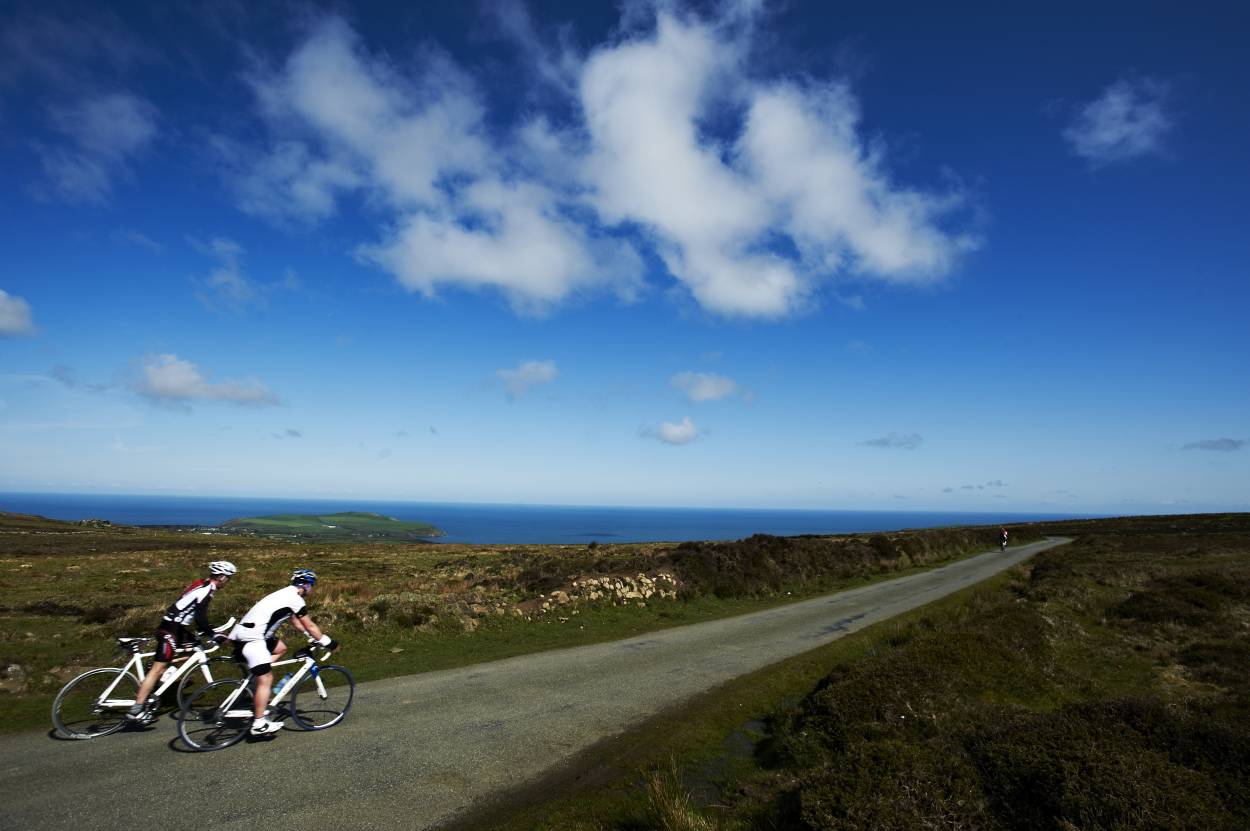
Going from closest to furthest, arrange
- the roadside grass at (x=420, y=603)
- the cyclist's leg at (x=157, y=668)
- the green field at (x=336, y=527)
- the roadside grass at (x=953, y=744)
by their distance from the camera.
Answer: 1. the roadside grass at (x=953, y=744)
2. the cyclist's leg at (x=157, y=668)
3. the roadside grass at (x=420, y=603)
4. the green field at (x=336, y=527)

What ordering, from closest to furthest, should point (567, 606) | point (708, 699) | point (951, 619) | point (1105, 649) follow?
point (708, 699)
point (1105, 649)
point (951, 619)
point (567, 606)

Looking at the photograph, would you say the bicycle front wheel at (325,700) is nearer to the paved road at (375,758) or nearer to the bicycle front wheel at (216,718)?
the paved road at (375,758)

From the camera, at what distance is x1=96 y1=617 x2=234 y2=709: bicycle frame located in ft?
31.8

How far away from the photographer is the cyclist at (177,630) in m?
9.70

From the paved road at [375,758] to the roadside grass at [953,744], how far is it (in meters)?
0.87

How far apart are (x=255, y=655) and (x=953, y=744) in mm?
10604

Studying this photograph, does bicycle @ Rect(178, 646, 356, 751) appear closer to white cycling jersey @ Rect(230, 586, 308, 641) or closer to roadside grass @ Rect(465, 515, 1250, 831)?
white cycling jersey @ Rect(230, 586, 308, 641)

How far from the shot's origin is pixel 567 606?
2297 cm

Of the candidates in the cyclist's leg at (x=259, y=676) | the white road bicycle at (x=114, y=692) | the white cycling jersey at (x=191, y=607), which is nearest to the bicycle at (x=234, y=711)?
the cyclist's leg at (x=259, y=676)

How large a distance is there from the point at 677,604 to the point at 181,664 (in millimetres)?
19532

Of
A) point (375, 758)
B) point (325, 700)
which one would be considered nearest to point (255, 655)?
point (325, 700)

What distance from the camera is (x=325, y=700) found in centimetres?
1118

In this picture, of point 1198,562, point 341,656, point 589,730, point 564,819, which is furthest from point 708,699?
point 1198,562

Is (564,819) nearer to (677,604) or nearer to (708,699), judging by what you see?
(708,699)
